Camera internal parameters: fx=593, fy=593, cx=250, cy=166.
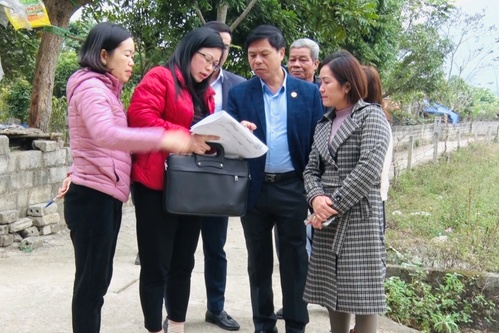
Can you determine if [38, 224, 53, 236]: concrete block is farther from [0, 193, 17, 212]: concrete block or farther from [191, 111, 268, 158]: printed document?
[191, 111, 268, 158]: printed document

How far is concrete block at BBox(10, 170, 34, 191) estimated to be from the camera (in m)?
6.72

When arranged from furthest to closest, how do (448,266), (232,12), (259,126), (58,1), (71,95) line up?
(232,12)
(58,1)
(448,266)
(259,126)
(71,95)

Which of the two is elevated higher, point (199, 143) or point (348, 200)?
point (199, 143)

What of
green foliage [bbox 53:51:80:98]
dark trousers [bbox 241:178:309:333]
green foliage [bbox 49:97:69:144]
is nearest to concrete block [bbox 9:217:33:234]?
green foliage [bbox 49:97:69:144]

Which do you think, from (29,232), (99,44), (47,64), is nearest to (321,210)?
(99,44)

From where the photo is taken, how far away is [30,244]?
6.63m

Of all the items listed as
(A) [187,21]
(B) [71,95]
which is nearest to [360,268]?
(B) [71,95]

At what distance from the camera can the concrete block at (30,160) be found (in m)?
6.85

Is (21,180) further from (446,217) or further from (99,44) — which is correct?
(446,217)

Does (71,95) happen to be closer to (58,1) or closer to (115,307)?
(115,307)

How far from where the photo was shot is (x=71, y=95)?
2.54 m

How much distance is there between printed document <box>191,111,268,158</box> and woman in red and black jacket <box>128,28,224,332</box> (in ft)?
0.46

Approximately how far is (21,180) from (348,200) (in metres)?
5.17

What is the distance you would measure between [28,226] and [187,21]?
331 centimetres
